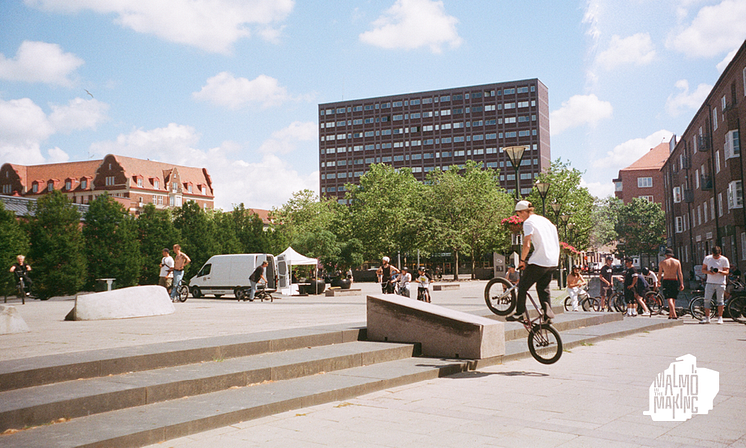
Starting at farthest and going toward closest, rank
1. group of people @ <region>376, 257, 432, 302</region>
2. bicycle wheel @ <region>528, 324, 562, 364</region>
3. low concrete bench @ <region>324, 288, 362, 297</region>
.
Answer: low concrete bench @ <region>324, 288, 362, 297</region> → group of people @ <region>376, 257, 432, 302</region> → bicycle wheel @ <region>528, 324, 562, 364</region>

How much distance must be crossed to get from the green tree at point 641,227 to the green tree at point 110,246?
2769 inches

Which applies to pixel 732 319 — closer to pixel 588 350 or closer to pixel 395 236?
pixel 588 350

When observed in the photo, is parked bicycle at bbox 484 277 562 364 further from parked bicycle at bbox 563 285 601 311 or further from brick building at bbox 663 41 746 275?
brick building at bbox 663 41 746 275

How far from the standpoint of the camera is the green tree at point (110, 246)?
35.7 m

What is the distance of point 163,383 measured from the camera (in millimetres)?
5383

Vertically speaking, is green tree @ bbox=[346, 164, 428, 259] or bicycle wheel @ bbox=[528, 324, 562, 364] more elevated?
green tree @ bbox=[346, 164, 428, 259]

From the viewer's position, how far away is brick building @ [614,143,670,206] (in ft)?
329

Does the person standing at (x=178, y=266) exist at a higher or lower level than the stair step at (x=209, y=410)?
higher

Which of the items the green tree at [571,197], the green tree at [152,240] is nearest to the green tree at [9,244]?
the green tree at [152,240]

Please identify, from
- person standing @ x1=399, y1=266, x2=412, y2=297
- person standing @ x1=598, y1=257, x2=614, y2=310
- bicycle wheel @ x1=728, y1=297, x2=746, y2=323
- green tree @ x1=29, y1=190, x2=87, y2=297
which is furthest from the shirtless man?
green tree @ x1=29, y1=190, x2=87, y2=297

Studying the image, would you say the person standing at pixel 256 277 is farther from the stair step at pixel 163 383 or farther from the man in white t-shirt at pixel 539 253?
the man in white t-shirt at pixel 539 253

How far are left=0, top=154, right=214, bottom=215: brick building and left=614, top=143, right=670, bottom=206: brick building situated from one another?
79.8 m

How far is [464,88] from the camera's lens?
116m

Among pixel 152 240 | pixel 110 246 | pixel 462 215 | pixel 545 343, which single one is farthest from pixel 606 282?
pixel 462 215
